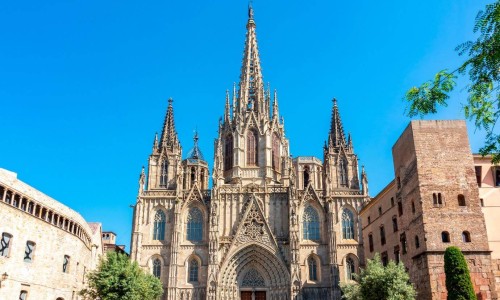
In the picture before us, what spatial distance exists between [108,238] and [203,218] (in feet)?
99.1

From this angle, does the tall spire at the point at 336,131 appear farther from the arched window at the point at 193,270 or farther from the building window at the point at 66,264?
the building window at the point at 66,264

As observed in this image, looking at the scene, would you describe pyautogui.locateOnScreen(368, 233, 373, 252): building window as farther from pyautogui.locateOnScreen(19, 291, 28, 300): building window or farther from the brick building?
pyautogui.locateOnScreen(19, 291, 28, 300): building window

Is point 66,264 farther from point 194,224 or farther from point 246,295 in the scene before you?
point 246,295

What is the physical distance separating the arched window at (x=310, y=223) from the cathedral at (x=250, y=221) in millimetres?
111

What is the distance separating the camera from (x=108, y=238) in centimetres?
7412

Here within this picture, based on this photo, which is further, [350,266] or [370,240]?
[350,266]

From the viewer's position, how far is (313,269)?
159 feet

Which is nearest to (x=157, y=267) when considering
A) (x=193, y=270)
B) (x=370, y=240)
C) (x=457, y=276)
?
(x=193, y=270)

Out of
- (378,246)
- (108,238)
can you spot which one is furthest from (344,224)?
(108,238)

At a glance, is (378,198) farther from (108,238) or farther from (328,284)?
(108,238)

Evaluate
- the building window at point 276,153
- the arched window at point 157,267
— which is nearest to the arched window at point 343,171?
the building window at point 276,153

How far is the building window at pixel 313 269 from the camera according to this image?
48066 mm

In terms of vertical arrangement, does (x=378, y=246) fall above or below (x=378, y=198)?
below

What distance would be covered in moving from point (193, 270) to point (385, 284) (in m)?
26.2
